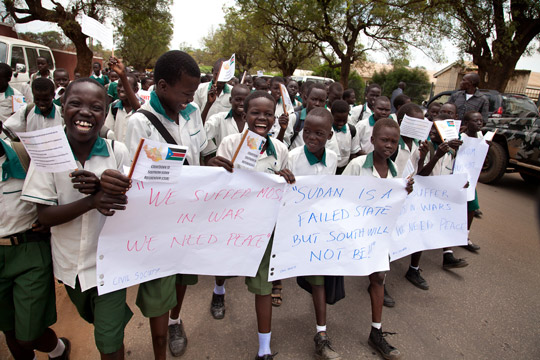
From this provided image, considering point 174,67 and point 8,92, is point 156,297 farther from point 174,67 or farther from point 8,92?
point 8,92

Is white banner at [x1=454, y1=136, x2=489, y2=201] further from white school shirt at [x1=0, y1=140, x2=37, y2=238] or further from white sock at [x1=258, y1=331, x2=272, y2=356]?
white school shirt at [x1=0, y1=140, x2=37, y2=238]

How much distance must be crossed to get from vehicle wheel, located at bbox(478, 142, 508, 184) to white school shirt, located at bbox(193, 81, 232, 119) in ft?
17.9

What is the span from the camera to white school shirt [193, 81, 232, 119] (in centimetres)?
439

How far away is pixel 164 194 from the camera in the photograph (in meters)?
1.81

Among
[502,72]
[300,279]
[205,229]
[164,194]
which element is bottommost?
[300,279]

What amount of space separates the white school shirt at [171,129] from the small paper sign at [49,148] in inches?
25.5

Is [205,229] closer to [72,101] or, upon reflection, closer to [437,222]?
[72,101]

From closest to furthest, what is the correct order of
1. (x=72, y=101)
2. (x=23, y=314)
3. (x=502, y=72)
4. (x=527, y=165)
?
(x=72, y=101), (x=23, y=314), (x=527, y=165), (x=502, y=72)

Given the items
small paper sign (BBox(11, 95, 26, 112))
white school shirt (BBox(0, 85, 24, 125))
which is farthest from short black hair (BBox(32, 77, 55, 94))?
white school shirt (BBox(0, 85, 24, 125))

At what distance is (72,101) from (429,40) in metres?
19.5

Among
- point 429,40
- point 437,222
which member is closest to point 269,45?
point 429,40

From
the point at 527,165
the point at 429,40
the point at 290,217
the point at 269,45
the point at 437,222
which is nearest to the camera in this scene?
the point at 290,217

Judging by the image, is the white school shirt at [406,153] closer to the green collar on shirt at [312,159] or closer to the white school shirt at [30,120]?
the green collar on shirt at [312,159]

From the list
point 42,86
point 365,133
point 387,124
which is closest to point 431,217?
point 387,124
